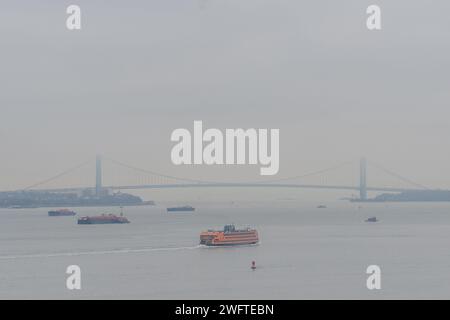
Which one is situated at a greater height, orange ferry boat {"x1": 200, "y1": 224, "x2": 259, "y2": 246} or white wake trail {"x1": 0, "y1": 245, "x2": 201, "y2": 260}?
orange ferry boat {"x1": 200, "y1": 224, "x2": 259, "y2": 246}

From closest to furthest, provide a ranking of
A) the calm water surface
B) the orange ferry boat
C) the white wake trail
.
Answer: the calm water surface → the white wake trail → the orange ferry boat

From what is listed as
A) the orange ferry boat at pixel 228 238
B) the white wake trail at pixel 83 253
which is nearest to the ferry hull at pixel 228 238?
the orange ferry boat at pixel 228 238

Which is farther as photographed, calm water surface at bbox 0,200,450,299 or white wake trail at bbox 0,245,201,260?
white wake trail at bbox 0,245,201,260

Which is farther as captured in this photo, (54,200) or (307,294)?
(54,200)

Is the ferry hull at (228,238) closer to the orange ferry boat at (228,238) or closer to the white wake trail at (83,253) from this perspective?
the orange ferry boat at (228,238)

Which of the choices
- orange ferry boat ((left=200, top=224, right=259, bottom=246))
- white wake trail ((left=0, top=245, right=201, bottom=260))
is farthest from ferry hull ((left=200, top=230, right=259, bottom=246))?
white wake trail ((left=0, top=245, right=201, bottom=260))

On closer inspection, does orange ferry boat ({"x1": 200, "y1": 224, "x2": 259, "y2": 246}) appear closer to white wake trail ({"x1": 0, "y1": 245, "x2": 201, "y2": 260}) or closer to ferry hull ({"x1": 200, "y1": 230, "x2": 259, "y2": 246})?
ferry hull ({"x1": 200, "y1": 230, "x2": 259, "y2": 246})

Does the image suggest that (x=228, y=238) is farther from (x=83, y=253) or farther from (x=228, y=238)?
(x=83, y=253)
